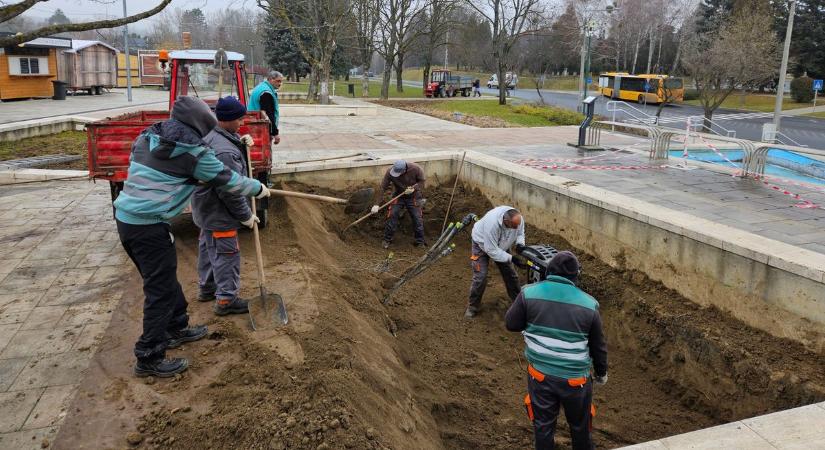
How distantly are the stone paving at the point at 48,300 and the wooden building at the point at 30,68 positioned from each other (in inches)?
835

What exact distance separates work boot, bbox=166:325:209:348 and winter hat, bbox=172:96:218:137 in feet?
4.88

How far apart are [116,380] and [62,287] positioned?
2.19 metres

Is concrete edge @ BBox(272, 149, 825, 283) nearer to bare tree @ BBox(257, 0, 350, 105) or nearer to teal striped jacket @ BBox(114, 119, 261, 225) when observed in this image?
teal striped jacket @ BBox(114, 119, 261, 225)

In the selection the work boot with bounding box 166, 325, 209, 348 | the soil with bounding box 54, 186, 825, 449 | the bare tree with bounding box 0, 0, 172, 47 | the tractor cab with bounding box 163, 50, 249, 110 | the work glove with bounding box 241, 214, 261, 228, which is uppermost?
the bare tree with bounding box 0, 0, 172, 47

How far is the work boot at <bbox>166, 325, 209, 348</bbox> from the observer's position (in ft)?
14.0

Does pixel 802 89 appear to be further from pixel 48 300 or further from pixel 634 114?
pixel 48 300

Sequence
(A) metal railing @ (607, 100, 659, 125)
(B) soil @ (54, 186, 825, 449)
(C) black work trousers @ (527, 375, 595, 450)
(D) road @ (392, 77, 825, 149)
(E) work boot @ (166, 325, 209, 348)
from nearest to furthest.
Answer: (B) soil @ (54, 186, 825, 449)
(C) black work trousers @ (527, 375, 595, 450)
(E) work boot @ (166, 325, 209, 348)
(A) metal railing @ (607, 100, 659, 125)
(D) road @ (392, 77, 825, 149)

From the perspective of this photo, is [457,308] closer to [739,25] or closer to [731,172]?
[731,172]

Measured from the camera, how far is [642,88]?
38500 millimetres

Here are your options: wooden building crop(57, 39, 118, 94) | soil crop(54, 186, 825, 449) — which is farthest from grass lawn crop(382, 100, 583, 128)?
wooden building crop(57, 39, 118, 94)

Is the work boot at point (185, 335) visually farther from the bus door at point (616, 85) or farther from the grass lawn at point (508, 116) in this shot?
the bus door at point (616, 85)

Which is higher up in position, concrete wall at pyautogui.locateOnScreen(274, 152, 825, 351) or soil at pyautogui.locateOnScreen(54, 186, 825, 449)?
concrete wall at pyautogui.locateOnScreen(274, 152, 825, 351)

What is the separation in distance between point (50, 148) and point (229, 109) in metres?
11.7

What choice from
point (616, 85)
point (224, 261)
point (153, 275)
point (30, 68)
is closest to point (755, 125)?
point (616, 85)
